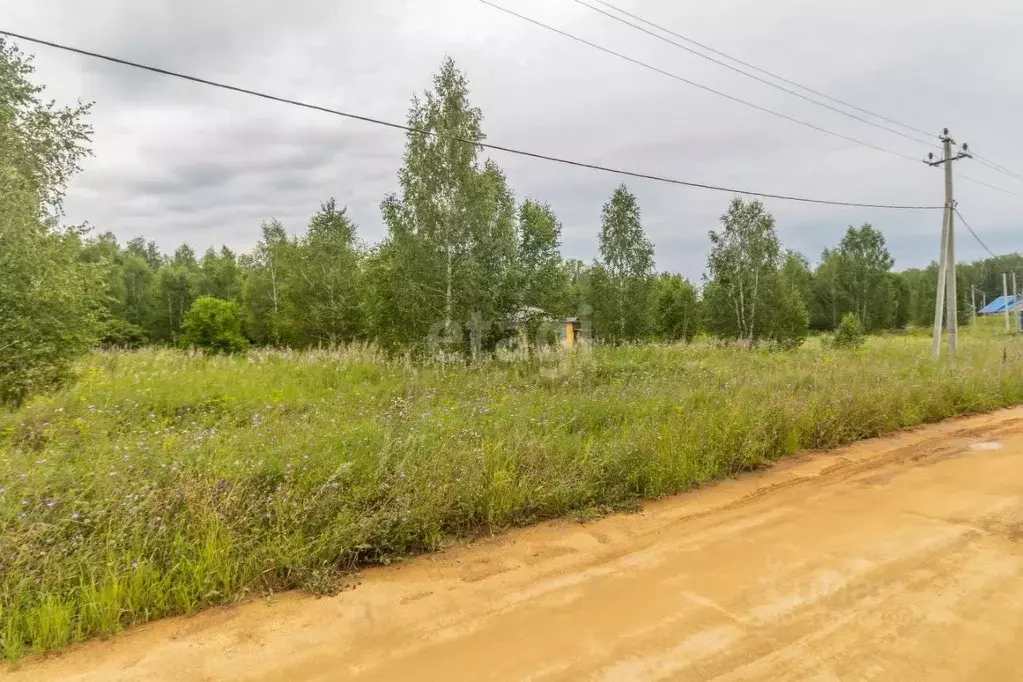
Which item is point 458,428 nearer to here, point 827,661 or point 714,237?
point 827,661

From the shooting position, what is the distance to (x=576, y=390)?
847cm

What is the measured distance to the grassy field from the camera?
10.2 feet

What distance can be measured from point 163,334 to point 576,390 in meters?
47.6

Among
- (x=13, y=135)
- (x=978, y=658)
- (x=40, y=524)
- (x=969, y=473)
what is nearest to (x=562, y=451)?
(x=978, y=658)

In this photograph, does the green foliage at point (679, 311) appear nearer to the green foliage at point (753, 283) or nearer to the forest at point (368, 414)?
the green foliage at point (753, 283)

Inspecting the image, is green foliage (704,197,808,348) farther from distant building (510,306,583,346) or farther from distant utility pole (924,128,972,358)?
distant building (510,306,583,346)

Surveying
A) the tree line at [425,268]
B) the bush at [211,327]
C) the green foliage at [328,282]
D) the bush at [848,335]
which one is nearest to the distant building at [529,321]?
the tree line at [425,268]

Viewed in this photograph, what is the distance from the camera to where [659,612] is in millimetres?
3104

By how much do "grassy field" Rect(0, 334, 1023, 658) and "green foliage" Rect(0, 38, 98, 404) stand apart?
Result: 0.66 m

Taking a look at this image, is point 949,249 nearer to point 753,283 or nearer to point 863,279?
point 753,283

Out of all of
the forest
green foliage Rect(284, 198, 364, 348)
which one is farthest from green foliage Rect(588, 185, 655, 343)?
green foliage Rect(284, 198, 364, 348)

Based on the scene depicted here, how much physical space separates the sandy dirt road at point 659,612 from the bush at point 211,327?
3733 centimetres

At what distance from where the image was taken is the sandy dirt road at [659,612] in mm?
2623

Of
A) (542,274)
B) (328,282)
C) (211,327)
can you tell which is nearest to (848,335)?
(542,274)
